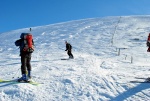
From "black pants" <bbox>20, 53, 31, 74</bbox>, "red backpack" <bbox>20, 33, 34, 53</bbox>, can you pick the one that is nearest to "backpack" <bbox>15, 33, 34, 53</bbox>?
"red backpack" <bbox>20, 33, 34, 53</bbox>

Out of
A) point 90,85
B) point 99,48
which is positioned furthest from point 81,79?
point 99,48

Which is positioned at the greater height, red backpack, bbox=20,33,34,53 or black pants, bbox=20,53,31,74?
red backpack, bbox=20,33,34,53

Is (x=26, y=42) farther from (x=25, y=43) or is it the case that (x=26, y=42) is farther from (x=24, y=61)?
(x=24, y=61)

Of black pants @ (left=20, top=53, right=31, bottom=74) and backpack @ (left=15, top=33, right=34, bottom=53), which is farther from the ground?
backpack @ (left=15, top=33, right=34, bottom=53)

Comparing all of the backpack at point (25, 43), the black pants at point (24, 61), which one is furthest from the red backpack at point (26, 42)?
the black pants at point (24, 61)

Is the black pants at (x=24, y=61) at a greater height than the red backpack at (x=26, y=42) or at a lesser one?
lesser

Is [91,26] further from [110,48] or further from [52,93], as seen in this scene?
[52,93]

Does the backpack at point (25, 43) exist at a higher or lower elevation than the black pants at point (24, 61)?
higher

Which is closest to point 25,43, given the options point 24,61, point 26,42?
point 26,42

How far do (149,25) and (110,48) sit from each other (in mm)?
17787

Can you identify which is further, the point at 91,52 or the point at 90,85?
the point at 91,52

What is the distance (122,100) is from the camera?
825cm

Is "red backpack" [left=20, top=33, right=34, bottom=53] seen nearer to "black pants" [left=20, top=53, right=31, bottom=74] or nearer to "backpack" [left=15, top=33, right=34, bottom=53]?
"backpack" [left=15, top=33, right=34, bottom=53]

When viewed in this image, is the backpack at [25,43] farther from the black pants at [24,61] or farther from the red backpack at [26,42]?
the black pants at [24,61]
